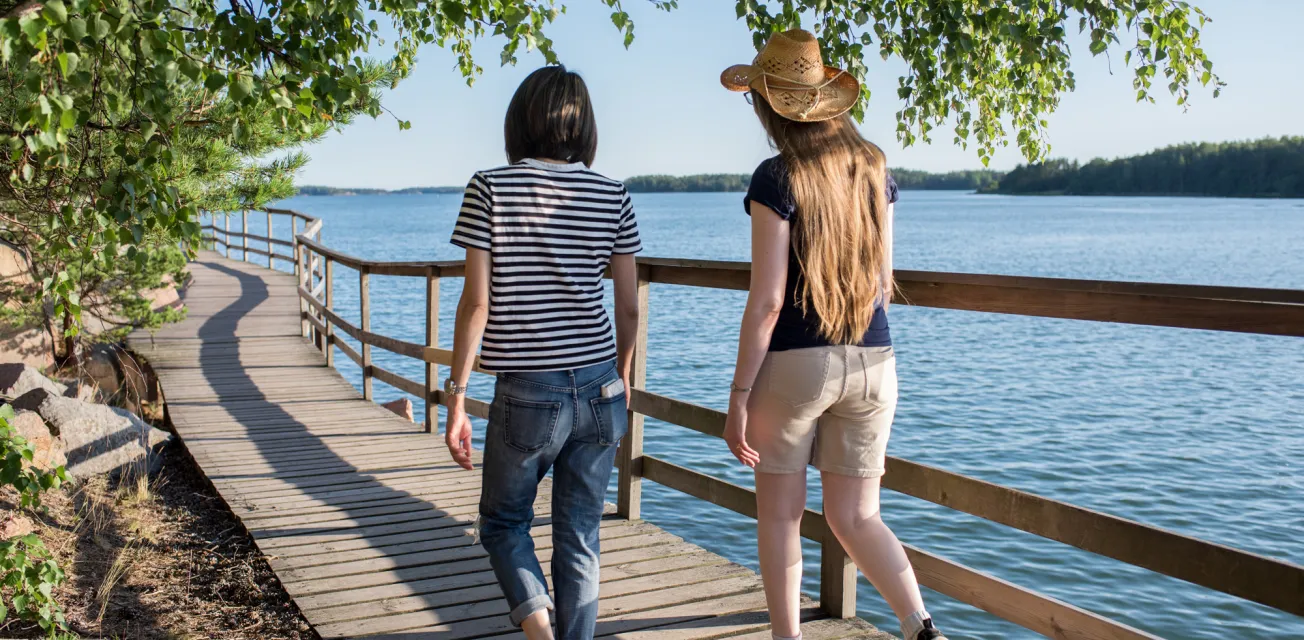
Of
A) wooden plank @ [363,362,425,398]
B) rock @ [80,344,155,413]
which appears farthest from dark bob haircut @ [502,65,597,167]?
rock @ [80,344,155,413]

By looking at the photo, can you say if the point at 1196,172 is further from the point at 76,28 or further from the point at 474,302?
the point at 76,28

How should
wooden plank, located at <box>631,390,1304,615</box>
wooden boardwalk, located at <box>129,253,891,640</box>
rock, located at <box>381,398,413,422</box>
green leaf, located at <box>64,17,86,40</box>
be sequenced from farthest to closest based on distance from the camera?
rock, located at <box>381,398,413,422</box> → wooden boardwalk, located at <box>129,253,891,640</box> → wooden plank, located at <box>631,390,1304,615</box> → green leaf, located at <box>64,17,86,40</box>

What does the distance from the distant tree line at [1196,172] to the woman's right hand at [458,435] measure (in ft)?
253

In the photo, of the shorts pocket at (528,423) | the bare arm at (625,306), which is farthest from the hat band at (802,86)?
the shorts pocket at (528,423)

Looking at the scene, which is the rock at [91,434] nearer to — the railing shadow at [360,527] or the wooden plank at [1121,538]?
the railing shadow at [360,527]

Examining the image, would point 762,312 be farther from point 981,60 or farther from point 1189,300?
point 981,60

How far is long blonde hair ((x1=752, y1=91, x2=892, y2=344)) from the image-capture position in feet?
7.47

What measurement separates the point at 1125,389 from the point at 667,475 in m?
11.7

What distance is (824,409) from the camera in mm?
2379

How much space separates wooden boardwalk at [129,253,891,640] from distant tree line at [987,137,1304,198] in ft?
245

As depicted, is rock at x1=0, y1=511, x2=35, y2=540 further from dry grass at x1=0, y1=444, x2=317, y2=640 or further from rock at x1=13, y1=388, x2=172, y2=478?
rock at x1=13, y1=388, x2=172, y2=478

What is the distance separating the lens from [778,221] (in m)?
2.27

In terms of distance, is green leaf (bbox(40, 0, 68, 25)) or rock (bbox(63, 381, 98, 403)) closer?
green leaf (bbox(40, 0, 68, 25))

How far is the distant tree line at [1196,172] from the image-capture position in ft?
238
